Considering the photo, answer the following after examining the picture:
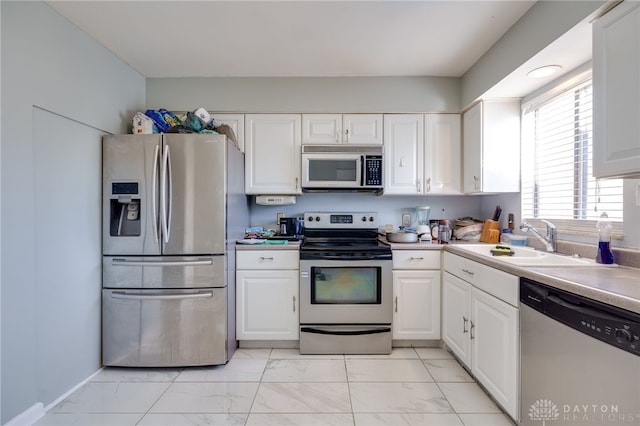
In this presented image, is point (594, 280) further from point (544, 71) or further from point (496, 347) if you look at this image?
point (544, 71)

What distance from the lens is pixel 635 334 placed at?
0.91 metres

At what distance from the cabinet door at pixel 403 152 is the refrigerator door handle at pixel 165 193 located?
1848 millimetres

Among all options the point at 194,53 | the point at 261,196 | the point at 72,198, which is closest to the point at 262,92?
the point at 194,53

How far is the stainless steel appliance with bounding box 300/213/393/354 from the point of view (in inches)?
92.7

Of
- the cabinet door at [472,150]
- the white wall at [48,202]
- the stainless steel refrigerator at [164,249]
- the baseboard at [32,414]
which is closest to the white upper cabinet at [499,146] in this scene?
the cabinet door at [472,150]

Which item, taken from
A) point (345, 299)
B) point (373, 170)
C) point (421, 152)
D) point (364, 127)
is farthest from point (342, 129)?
point (345, 299)

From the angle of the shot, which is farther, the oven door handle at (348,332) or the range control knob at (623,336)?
the oven door handle at (348,332)

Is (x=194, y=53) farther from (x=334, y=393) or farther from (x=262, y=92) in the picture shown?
(x=334, y=393)

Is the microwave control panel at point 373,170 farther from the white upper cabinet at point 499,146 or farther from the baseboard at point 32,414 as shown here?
the baseboard at point 32,414

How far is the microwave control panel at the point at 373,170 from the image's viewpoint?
104 inches

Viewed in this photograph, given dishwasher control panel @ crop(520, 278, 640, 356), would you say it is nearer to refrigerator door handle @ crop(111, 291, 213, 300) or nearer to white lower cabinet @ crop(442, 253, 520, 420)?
white lower cabinet @ crop(442, 253, 520, 420)

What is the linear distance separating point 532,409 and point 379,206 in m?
1.96

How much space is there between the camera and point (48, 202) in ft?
5.63

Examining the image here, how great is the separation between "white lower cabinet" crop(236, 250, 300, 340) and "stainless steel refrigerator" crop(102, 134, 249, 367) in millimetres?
295
